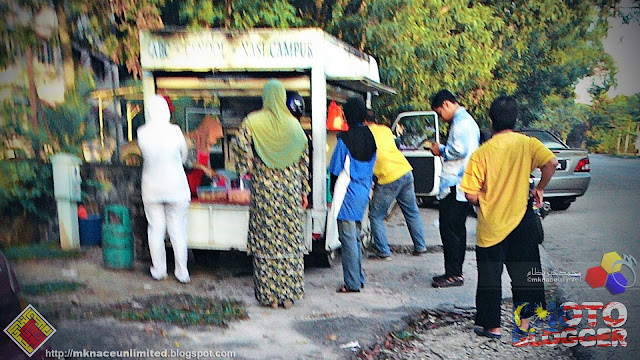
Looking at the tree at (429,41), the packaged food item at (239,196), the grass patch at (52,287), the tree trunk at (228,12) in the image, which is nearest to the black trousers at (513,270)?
the packaged food item at (239,196)

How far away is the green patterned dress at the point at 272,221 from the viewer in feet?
13.2

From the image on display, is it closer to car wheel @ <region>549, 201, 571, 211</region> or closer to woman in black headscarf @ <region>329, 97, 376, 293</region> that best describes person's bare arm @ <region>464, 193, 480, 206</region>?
woman in black headscarf @ <region>329, 97, 376, 293</region>

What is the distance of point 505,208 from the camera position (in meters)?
3.35

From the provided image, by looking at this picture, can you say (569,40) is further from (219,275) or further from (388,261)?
(219,275)

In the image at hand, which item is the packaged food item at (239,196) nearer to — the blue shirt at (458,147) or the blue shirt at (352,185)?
the blue shirt at (352,185)

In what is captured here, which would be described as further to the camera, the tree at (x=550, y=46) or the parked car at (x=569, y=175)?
the parked car at (x=569, y=175)

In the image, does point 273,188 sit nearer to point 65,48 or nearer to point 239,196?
point 239,196

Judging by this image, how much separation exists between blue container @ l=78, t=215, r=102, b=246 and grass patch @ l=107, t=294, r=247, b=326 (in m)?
1.31

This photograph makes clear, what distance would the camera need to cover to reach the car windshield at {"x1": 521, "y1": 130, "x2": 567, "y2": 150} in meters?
8.66

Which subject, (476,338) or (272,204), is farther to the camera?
(272,204)

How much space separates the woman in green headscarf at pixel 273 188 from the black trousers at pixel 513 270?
1.53 m

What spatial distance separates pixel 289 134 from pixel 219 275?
195 cm

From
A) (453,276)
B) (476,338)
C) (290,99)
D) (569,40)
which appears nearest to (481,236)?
(476,338)

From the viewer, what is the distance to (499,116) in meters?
3.42
